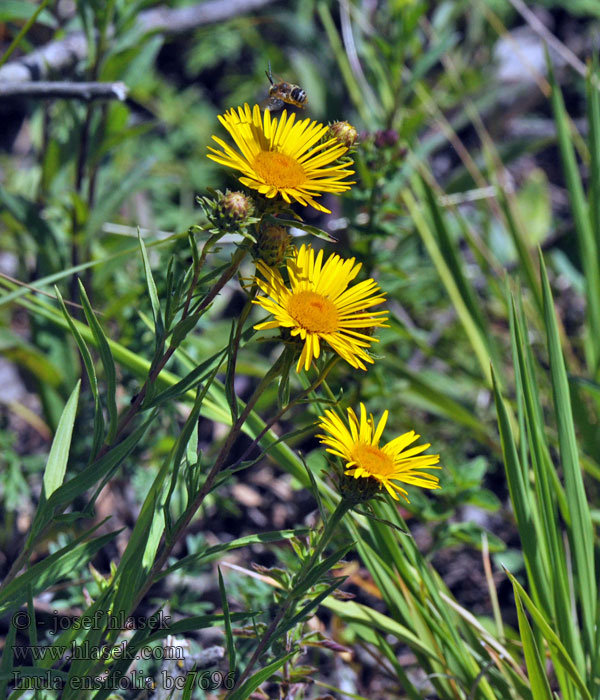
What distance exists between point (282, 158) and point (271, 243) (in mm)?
105

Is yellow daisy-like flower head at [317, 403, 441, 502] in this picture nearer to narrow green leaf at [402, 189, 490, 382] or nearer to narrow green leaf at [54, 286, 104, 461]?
narrow green leaf at [54, 286, 104, 461]

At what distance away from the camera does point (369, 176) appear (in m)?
1.42

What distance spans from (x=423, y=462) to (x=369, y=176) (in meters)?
0.81

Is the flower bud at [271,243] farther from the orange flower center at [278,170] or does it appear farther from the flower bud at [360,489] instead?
the flower bud at [360,489]

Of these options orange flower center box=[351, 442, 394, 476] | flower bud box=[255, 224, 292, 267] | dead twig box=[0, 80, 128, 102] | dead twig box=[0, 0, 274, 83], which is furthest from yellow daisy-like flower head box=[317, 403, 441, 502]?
dead twig box=[0, 0, 274, 83]

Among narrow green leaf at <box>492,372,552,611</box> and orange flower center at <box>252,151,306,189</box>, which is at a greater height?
orange flower center at <box>252,151,306,189</box>

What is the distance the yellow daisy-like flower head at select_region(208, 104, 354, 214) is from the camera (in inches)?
27.9

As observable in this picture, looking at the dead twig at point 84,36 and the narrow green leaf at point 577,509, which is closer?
the narrow green leaf at point 577,509

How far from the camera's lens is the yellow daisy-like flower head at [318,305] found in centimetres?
71

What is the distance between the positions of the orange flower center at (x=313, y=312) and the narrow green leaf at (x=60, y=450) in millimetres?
313

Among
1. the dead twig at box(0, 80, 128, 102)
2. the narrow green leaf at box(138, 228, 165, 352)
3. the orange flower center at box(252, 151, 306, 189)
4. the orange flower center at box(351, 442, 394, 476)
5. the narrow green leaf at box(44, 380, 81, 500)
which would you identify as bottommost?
the narrow green leaf at box(44, 380, 81, 500)

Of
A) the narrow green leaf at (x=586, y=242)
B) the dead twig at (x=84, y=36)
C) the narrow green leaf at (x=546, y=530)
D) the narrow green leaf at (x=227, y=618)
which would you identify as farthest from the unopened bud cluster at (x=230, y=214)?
the narrow green leaf at (x=586, y=242)

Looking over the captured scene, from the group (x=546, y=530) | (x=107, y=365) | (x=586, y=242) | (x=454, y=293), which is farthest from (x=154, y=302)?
(x=586, y=242)

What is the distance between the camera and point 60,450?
2.91 feet
